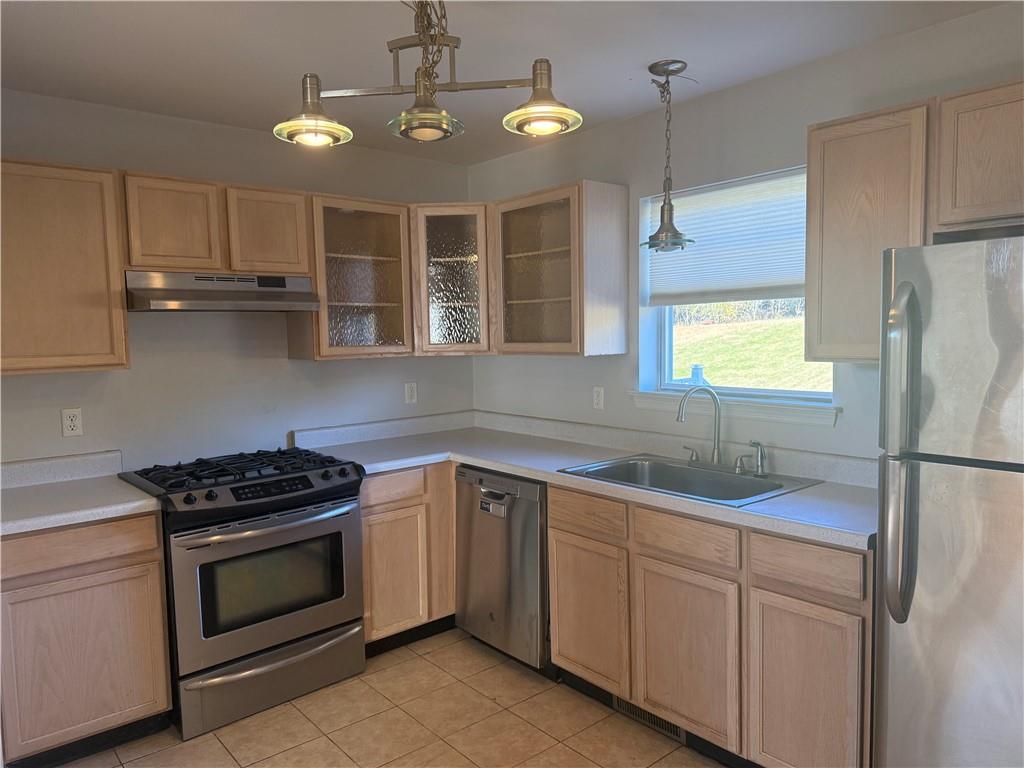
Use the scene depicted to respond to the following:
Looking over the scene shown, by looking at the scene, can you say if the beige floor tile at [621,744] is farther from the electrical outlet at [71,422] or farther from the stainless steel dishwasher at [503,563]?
the electrical outlet at [71,422]

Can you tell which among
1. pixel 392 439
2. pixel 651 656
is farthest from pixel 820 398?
pixel 392 439

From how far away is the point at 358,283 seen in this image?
339 centimetres

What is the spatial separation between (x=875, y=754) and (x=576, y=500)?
1.26 m

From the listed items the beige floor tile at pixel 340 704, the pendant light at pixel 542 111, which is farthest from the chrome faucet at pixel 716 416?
the beige floor tile at pixel 340 704

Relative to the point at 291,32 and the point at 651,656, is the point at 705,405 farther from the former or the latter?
the point at 291,32

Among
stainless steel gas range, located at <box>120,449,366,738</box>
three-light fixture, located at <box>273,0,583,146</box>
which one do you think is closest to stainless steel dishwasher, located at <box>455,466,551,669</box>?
stainless steel gas range, located at <box>120,449,366,738</box>

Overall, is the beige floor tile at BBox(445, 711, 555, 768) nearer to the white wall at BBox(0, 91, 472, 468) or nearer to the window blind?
the white wall at BBox(0, 91, 472, 468)

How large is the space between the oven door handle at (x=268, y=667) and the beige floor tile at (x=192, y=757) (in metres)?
0.20

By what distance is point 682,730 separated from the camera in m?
A: 2.51

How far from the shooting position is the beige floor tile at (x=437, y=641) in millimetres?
3320

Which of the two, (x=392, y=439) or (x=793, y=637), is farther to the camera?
(x=392, y=439)

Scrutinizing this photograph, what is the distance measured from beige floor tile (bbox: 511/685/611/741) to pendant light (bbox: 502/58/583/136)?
7.01ft

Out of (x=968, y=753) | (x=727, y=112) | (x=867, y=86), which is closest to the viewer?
(x=968, y=753)

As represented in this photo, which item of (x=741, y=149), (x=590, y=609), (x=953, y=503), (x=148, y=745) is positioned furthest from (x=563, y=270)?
(x=148, y=745)
